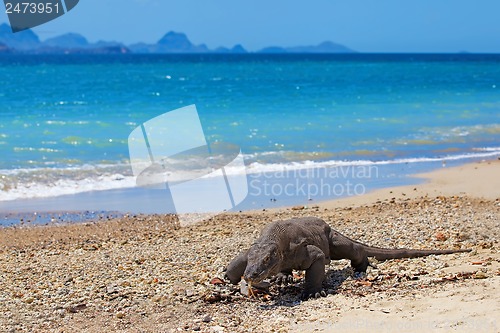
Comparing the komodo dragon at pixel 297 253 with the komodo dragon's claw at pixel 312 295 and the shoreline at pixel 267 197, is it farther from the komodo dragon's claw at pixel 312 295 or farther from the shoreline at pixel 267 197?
the shoreline at pixel 267 197

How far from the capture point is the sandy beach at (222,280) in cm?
611

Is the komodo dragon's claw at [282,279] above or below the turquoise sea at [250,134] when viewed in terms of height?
above

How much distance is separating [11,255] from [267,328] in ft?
15.1

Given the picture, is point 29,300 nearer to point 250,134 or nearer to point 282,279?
point 282,279

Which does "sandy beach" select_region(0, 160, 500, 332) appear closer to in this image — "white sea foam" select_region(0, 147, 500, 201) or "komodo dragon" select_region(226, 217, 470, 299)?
"komodo dragon" select_region(226, 217, 470, 299)

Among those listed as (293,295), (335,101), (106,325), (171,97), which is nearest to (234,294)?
(293,295)

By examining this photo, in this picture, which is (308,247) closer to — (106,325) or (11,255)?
(106,325)

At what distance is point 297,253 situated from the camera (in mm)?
6953

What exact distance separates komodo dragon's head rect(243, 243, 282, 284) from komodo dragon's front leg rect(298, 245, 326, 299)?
38cm

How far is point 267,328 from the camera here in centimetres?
604

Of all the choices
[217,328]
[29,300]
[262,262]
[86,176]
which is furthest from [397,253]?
[86,176]

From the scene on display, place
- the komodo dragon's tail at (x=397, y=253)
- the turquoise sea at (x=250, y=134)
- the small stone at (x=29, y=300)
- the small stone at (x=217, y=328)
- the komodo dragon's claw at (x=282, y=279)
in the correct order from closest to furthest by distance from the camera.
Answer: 1. the small stone at (x=217, y=328)
2. the small stone at (x=29, y=300)
3. the komodo dragon's claw at (x=282, y=279)
4. the komodo dragon's tail at (x=397, y=253)
5. the turquoise sea at (x=250, y=134)

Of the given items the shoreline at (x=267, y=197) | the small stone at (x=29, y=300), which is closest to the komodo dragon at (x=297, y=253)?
the small stone at (x=29, y=300)

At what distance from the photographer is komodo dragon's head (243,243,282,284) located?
21.2ft
